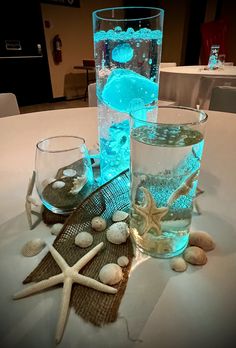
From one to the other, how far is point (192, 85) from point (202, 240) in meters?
1.68

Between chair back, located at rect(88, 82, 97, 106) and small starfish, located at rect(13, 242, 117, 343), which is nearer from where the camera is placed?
small starfish, located at rect(13, 242, 117, 343)

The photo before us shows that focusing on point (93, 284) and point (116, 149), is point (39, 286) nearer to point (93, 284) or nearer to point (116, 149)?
point (93, 284)

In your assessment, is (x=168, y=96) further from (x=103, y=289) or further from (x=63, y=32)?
(x=63, y=32)

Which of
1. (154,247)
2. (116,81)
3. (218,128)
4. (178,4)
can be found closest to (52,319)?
(154,247)


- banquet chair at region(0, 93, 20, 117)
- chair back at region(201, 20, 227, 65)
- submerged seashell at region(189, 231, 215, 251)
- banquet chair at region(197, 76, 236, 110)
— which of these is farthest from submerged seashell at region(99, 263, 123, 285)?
chair back at region(201, 20, 227, 65)

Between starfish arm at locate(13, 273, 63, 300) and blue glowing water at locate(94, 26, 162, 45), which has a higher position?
blue glowing water at locate(94, 26, 162, 45)

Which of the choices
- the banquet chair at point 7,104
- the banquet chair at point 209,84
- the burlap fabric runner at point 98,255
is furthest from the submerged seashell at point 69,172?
the banquet chair at point 209,84

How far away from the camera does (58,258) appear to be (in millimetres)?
304

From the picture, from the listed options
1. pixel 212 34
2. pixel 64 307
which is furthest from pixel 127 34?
pixel 212 34

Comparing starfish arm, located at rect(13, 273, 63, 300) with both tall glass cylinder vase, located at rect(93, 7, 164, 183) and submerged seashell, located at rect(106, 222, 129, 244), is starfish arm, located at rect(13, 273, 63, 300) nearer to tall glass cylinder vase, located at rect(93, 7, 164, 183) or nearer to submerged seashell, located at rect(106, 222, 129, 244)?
submerged seashell, located at rect(106, 222, 129, 244)

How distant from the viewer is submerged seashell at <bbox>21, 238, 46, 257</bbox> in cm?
33

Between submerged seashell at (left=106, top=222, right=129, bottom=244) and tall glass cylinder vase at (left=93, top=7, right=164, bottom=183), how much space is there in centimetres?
14

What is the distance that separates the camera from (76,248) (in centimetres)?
33

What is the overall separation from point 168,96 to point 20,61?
279 centimetres
